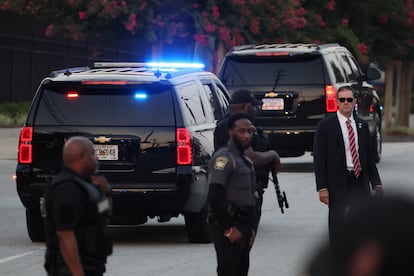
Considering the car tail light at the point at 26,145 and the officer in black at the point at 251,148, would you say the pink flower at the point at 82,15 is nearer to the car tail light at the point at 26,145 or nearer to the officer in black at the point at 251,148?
the car tail light at the point at 26,145

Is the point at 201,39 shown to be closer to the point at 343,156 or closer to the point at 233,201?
the point at 343,156

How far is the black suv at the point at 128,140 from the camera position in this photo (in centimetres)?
1198

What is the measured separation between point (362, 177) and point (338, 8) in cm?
2504

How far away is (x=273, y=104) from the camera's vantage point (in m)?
20.5

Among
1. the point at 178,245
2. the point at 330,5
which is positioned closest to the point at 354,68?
the point at 178,245

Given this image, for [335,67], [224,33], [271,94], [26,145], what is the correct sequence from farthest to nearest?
1. [224,33]
2. [335,67]
3. [271,94]
4. [26,145]

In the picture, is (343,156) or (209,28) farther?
(209,28)

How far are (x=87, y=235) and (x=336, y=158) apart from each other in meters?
4.66

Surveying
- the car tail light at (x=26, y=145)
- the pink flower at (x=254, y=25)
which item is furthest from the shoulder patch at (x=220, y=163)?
the pink flower at (x=254, y=25)

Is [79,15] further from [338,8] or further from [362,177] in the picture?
[362,177]

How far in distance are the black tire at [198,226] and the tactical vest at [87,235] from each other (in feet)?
20.6

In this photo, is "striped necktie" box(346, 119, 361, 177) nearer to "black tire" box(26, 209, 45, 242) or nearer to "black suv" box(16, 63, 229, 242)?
"black suv" box(16, 63, 229, 242)

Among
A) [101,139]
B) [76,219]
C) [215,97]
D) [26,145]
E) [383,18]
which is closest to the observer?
[76,219]

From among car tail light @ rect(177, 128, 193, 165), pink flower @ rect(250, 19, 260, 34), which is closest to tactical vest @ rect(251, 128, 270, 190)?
car tail light @ rect(177, 128, 193, 165)
